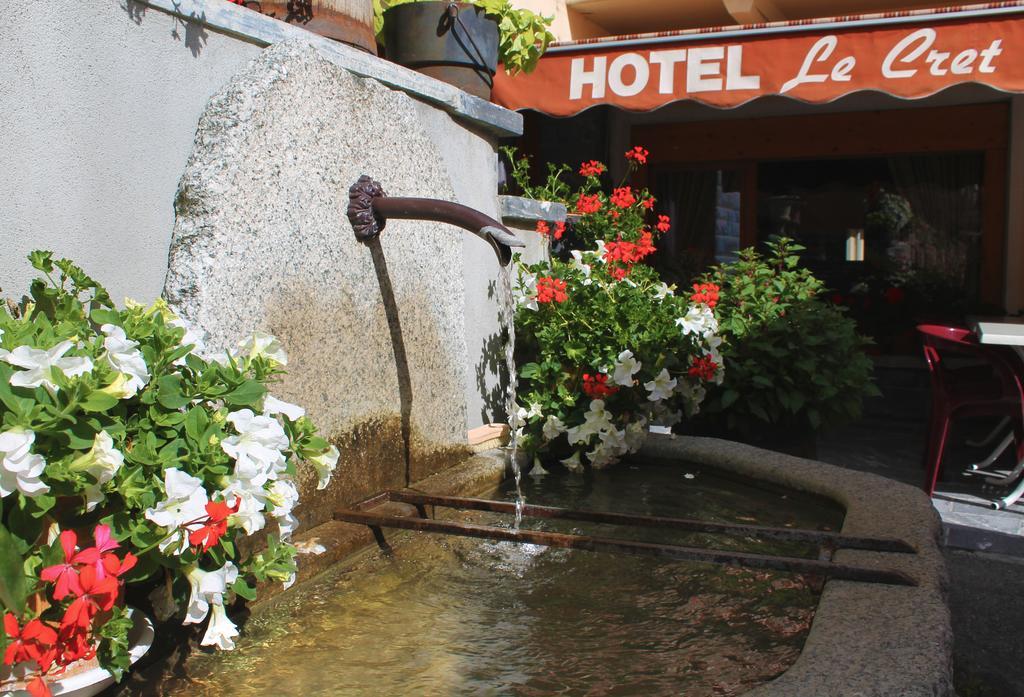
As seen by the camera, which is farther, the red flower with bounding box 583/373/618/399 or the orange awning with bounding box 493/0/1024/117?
the orange awning with bounding box 493/0/1024/117

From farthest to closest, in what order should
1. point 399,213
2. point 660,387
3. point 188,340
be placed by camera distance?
point 660,387, point 399,213, point 188,340

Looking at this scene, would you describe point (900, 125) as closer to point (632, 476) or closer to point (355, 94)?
point (632, 476)

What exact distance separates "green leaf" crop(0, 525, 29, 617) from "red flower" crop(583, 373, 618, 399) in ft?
7.83

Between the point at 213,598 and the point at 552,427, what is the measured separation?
2018mm

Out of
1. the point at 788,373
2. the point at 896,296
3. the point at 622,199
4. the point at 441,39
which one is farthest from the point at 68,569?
the point at 896,296

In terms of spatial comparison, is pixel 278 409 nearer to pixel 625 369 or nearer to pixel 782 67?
pixel 625 369

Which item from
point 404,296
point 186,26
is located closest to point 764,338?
point 404,296

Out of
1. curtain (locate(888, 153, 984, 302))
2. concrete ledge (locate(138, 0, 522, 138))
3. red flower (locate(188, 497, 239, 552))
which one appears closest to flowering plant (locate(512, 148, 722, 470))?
concrete ledge (locate(138, 0, 522, 138))

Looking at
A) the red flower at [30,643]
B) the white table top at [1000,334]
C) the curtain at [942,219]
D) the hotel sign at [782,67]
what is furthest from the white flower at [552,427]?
→ the curtain at [942,219]

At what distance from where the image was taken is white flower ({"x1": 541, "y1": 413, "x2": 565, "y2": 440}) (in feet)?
11.3

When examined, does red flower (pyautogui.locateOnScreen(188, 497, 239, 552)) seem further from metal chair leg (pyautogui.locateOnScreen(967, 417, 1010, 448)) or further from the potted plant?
metal chair leg (pyautogui.locateOnScreen(967, 417, 1010, 448))

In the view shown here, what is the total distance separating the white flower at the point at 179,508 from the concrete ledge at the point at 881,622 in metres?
0.90

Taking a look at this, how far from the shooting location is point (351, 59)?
269 centimetres

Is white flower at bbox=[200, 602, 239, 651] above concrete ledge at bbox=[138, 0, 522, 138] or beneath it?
beneath
